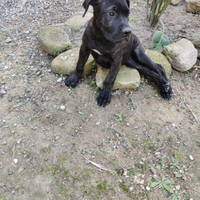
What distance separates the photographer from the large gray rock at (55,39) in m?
4.03

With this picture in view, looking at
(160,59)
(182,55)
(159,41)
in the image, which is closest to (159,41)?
(159,41)

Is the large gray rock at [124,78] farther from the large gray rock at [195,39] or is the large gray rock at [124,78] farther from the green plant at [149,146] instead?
the large gray rock at [195,39]

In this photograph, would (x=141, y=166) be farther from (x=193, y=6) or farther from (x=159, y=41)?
(x=193, y=6)

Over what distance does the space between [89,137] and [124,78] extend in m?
1.31

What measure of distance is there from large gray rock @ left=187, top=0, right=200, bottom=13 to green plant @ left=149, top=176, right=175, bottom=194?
4814 millimetres

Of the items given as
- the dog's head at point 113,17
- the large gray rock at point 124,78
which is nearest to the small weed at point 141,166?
the large gray rock at point 124,78

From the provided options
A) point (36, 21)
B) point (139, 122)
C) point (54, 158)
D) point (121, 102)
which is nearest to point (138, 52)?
point (121, 102)

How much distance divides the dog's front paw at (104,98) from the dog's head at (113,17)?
1.12m

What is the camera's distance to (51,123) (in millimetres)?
3092

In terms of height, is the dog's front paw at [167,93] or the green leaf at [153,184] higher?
the dog's front paw at [167,93]

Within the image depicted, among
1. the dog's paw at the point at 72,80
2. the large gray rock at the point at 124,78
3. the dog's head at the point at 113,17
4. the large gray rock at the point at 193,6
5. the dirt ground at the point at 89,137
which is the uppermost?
the dog's head at the point at 113,17

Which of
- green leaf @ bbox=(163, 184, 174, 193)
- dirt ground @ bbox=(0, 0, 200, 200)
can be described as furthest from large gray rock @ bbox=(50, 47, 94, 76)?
green leaf @ bbox=(163, 184, 174, 193)

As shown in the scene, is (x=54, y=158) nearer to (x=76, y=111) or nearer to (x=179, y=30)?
(x=76, y=111)

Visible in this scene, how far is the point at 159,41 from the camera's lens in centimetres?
416
